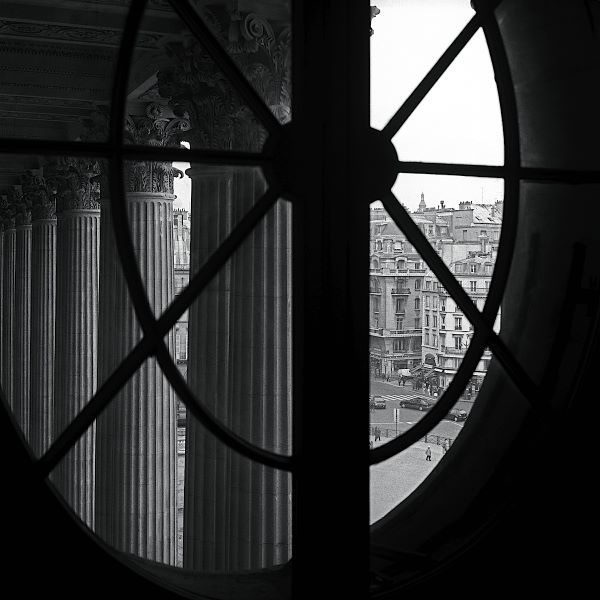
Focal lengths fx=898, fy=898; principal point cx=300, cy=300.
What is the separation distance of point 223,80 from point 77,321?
382 inches

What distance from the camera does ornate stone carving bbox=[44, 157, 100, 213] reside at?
440 inches

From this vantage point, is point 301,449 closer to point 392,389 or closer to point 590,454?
point 590,454

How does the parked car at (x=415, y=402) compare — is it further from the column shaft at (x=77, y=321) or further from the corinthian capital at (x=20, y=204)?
the corinthian capital at (x=20, y=204)

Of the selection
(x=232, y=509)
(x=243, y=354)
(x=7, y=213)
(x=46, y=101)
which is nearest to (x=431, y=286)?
(x=243, y=354)

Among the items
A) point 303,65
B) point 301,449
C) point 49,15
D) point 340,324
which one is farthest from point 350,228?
point 49,15

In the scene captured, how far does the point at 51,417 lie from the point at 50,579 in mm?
16019

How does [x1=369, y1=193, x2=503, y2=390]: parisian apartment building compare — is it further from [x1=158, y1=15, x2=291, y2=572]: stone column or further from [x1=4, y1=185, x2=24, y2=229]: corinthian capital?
[x1=4, y1=185, x2=24, y2=229]: corinthian capital

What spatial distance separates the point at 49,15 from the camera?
8.83 metres

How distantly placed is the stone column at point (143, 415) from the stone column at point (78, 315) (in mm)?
2097

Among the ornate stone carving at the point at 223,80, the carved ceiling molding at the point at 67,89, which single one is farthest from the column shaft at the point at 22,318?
the ornate stone carving at the point at 223,80

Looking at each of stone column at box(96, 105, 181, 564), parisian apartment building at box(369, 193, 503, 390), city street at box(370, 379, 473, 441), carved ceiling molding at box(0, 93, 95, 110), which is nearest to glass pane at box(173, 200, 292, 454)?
stone column at box(96, 105, 181, 564)

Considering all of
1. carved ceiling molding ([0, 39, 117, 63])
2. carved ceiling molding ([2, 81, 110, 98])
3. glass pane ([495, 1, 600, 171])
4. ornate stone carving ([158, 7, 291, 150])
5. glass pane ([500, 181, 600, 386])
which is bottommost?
glass pane ([500, 181, 600, 386])

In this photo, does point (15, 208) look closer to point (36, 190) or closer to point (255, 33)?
point (36, 190)

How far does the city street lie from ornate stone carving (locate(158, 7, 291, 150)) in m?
0.99
